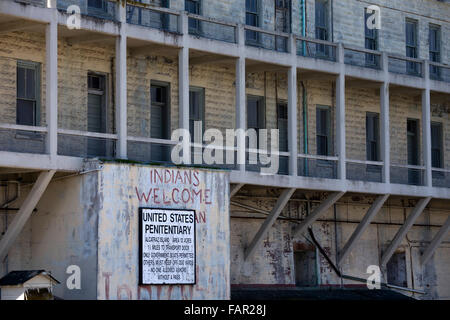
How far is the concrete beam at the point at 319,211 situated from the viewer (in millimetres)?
28938

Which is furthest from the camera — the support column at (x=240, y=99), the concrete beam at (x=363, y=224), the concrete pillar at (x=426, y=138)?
the concrete pillar at (x=426, y=138)

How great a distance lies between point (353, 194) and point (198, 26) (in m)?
7.36

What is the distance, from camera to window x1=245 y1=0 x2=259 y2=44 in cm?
2966

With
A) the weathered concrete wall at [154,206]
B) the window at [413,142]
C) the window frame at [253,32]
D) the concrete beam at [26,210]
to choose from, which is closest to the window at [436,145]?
the window at [413,142]

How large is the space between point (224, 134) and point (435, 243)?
8902mm

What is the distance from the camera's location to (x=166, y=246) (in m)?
23.9

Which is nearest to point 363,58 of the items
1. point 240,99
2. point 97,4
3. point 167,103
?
point 240,99

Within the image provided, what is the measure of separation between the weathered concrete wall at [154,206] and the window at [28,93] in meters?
2.70

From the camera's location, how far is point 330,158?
Answer: 2889 centimetres

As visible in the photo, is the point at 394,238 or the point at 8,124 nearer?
the point at 8,124

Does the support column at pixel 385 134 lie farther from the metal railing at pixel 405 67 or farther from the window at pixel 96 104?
the window at pixel 96 104

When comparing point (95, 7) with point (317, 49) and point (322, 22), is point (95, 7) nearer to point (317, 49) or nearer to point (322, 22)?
point (317, 49)
